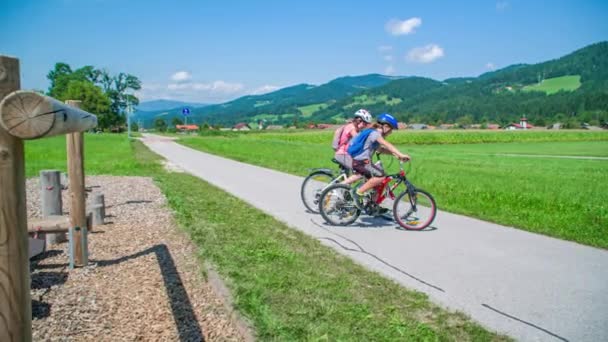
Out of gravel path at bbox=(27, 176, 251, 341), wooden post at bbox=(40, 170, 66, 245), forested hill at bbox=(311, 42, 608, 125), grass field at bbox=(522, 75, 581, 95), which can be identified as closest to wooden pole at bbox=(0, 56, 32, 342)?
gravel path at bbox=(27, 176, 251, 341)

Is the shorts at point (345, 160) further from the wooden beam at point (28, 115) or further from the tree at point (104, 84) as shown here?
the tree at point (104, 84)

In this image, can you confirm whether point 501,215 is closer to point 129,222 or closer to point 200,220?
point 200,220

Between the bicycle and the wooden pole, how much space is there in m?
6.00

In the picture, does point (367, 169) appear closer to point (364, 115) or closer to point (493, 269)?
point (364, 115)

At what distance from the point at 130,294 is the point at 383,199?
14.6ft

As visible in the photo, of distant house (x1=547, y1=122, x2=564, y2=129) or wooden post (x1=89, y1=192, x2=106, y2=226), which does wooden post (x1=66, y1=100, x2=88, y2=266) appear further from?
distant house (x1=547, y1=122, x2=564, y2=129)

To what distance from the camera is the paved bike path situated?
4070 millimetres

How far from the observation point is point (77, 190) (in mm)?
5797

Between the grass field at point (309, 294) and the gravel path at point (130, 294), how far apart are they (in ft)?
0.78

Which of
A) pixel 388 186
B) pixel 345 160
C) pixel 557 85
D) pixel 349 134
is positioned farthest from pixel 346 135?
pixel 557 85

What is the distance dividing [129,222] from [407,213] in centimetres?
444

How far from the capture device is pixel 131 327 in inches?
154

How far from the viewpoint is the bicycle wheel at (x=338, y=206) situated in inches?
313

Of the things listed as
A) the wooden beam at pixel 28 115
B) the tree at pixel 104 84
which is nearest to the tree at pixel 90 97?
the tree at pixel 104 84
